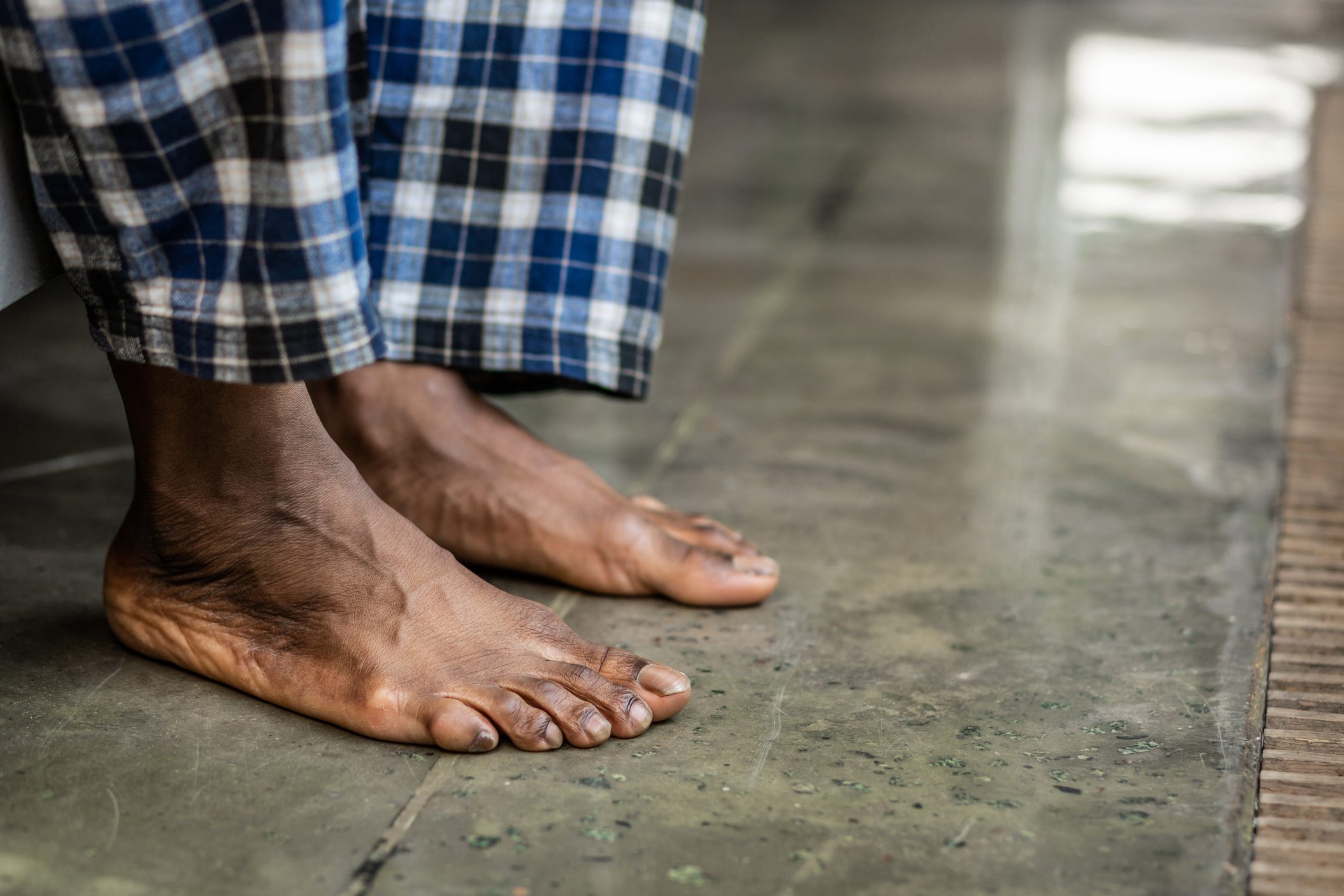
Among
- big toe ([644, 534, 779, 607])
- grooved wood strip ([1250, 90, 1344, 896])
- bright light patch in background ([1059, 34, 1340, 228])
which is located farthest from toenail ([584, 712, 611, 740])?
bright light patch in background ([1059, 34, 1340, 228])

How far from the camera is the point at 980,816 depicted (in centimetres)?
101

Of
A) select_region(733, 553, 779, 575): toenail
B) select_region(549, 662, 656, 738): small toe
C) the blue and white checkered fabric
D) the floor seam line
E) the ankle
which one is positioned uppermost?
the blue and white checkered fabric

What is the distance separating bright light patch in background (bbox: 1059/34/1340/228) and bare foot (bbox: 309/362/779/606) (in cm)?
180

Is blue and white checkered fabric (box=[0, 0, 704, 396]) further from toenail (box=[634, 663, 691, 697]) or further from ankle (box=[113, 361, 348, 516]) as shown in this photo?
toenail (box=[634, 663, 691, 697])

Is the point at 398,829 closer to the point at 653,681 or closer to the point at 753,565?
the point at 653,681

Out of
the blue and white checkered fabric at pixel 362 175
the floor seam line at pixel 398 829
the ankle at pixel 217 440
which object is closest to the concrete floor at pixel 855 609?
the floor seam line at pixel 398 829

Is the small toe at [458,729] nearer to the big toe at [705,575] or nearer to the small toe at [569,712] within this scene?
the small toe at [569,712]

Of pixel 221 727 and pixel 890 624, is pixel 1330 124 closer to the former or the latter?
pixel 890 624

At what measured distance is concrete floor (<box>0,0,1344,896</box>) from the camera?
0.96 m

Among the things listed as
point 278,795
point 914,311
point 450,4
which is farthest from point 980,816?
point 914,311

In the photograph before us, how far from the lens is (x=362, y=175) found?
4.62 feet

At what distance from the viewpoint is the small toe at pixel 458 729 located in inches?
41.9

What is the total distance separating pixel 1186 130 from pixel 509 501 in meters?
2.76

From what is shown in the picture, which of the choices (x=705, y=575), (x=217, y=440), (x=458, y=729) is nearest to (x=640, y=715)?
(x=458, y=729)
